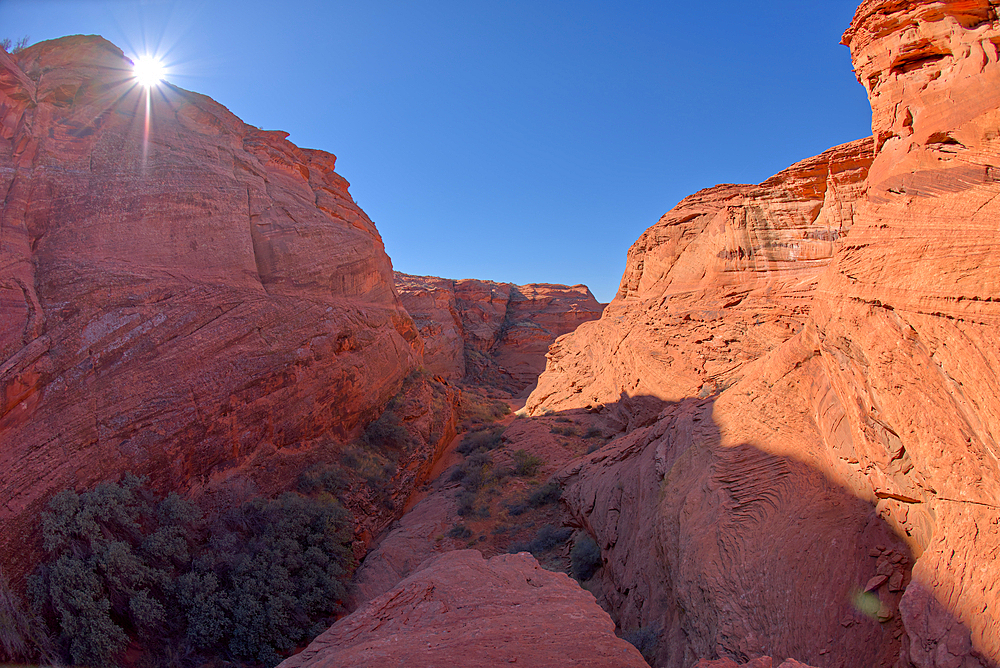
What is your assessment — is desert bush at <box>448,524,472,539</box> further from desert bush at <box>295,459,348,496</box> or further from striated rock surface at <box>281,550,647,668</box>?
striated rock surface at <box>281,550,647,668</box>

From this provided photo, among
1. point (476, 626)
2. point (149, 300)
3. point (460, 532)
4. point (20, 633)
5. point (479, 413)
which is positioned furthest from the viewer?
point (479, 413)

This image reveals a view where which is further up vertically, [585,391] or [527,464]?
[585,391]

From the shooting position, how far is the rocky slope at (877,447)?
3184 mm

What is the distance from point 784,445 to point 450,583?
166 inches

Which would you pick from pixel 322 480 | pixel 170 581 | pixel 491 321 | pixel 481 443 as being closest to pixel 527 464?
pixel 481 443

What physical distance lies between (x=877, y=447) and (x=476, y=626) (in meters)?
3.95

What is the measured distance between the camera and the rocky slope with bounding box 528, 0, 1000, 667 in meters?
3.18

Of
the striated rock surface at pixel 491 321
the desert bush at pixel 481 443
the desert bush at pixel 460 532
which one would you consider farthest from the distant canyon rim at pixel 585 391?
the striated rock surface at pixel 491 321

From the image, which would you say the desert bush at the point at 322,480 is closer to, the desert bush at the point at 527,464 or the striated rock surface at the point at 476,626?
the desert bush at the point at 527,464

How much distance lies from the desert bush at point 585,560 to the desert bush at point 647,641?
2576 mm

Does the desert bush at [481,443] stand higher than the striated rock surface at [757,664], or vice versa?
the desert bush at [481,443]

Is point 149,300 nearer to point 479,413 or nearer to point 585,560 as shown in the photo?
point 585,560

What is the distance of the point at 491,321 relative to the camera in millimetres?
41125

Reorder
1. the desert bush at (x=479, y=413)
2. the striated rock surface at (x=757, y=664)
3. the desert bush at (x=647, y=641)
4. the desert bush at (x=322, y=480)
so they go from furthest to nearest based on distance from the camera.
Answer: the desert bush at (x=479, y=413) < the desert bush at (x=322, y=480) < the desert bush at (x=647, y=641) < the striated rock surface at (x=757, y=664)
